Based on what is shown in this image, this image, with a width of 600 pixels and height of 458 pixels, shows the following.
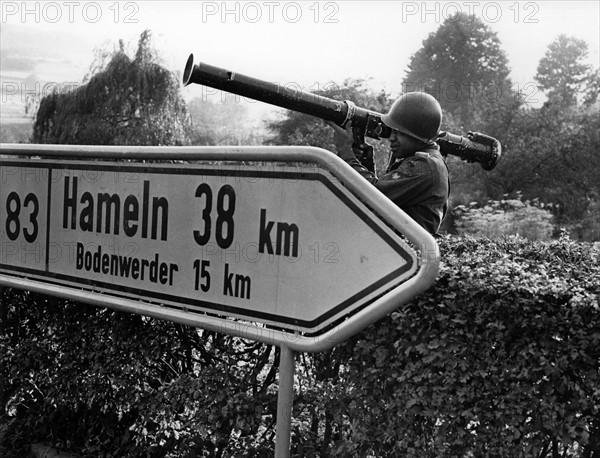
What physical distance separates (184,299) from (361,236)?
857 mm

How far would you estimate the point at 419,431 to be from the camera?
105 inches

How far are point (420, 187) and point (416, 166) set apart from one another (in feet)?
0.34

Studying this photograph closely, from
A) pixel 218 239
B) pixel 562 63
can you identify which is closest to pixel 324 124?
pixel 218 239

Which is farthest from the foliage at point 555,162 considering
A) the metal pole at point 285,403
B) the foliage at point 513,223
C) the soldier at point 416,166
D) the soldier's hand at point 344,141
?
the metal pole at point 285,403

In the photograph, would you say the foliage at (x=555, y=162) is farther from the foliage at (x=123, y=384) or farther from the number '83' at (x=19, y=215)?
the number '83' at (x=19, y=215)

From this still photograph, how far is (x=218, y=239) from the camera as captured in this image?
2.84 metres

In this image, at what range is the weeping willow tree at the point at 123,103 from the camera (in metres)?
24.0

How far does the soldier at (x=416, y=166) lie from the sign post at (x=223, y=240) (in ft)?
2.74

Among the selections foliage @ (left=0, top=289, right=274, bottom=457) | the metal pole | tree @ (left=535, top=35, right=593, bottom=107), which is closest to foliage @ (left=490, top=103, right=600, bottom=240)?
foliage @ (left=0, top=289, right=274, bottom=457)

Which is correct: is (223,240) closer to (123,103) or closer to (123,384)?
(123,384)

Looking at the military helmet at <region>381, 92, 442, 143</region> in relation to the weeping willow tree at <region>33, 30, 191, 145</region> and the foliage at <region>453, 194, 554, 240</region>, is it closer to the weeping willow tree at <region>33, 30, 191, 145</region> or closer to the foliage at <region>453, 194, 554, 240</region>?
the foliage at <region>453, 194, 554, 240</region>

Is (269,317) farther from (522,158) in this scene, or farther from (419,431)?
(522,158)

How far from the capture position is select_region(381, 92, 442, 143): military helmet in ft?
12.2

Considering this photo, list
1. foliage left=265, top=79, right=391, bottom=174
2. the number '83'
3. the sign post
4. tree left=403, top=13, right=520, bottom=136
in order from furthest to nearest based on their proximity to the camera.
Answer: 1. tree left=403, top=13, right=520, bottom=136
2. foliage left=265, top=79, right=391, bottom=174
3. the number '83'
4. the sign post
